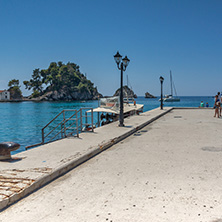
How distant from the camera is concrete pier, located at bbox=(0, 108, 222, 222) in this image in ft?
12.6

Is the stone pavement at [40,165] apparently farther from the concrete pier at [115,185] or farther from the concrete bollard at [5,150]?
the concrete bollard at [5,150]

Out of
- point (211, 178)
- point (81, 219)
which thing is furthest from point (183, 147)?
point (81, 219)

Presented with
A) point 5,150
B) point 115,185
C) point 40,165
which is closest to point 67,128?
point 5,150

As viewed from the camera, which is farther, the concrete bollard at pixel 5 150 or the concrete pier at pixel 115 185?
the concrete bollard at pixel 5 150

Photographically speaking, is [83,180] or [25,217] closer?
[25,217]

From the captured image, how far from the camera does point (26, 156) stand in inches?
276

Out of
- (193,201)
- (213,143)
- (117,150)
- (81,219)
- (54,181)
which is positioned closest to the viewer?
(81,219)

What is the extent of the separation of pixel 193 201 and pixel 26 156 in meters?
4.80

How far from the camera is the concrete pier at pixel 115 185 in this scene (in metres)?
3.84

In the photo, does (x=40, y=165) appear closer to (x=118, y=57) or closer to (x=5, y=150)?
(x=5, y=150)

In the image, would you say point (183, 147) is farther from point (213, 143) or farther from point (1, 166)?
point (1, 166)

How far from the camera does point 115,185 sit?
504cm

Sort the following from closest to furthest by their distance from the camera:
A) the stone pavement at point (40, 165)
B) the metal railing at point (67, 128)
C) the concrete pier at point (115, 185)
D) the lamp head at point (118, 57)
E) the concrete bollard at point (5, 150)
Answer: the concrete pier at point (115, 185), the stone pavement at point (40, 165), the concrete bollard at point (5, 150), the metal railing at point (67, 128), the lamp head at point (118, 57)

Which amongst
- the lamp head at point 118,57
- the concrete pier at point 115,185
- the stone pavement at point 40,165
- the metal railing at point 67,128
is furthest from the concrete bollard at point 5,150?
the lamp head at point 118,57
